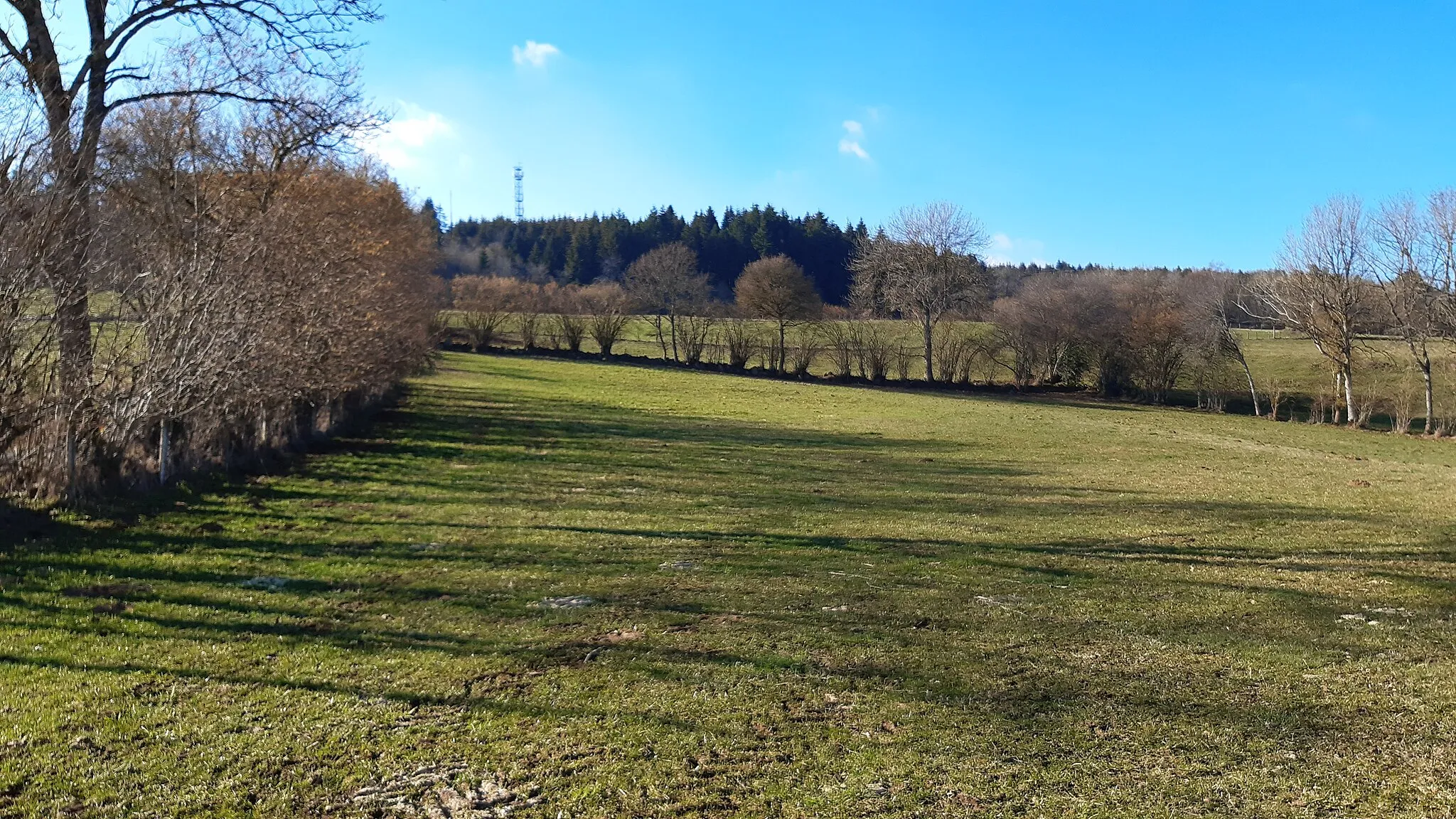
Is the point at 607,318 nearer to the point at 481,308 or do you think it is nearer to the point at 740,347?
the point at 481,308

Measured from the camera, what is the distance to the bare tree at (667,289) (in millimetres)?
60125

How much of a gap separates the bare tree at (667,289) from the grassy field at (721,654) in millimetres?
45756

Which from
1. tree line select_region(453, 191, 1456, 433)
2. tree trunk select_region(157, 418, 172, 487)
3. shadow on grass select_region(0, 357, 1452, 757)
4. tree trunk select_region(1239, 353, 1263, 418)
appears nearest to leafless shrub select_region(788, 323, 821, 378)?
tree line select_region(453, 191, 1456, 433)

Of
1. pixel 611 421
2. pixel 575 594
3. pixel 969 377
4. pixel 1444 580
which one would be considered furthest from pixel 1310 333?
pixel 575 594

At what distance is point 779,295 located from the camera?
56469 mm

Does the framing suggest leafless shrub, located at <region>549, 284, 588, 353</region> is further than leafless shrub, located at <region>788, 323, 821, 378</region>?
Yes

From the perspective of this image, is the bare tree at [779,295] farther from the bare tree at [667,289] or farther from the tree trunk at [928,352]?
the tree trunk at [928,352]

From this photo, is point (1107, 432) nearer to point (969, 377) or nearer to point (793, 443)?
point (793, 443)

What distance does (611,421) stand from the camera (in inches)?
1083

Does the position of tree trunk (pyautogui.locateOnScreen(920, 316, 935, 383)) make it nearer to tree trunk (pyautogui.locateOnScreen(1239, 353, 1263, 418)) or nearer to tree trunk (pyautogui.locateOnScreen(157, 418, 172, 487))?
tree trunk (pyautogui.locateOnScreen(1239, 353, 1263, 418))

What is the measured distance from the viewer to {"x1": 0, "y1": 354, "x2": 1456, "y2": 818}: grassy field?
14.6 ft

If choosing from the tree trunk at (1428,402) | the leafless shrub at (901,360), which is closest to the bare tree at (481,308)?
the leafless shrub at (901,360)

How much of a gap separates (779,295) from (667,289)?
943 centimetres

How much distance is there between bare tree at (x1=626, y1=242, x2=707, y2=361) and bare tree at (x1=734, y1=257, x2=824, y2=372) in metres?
4.15
